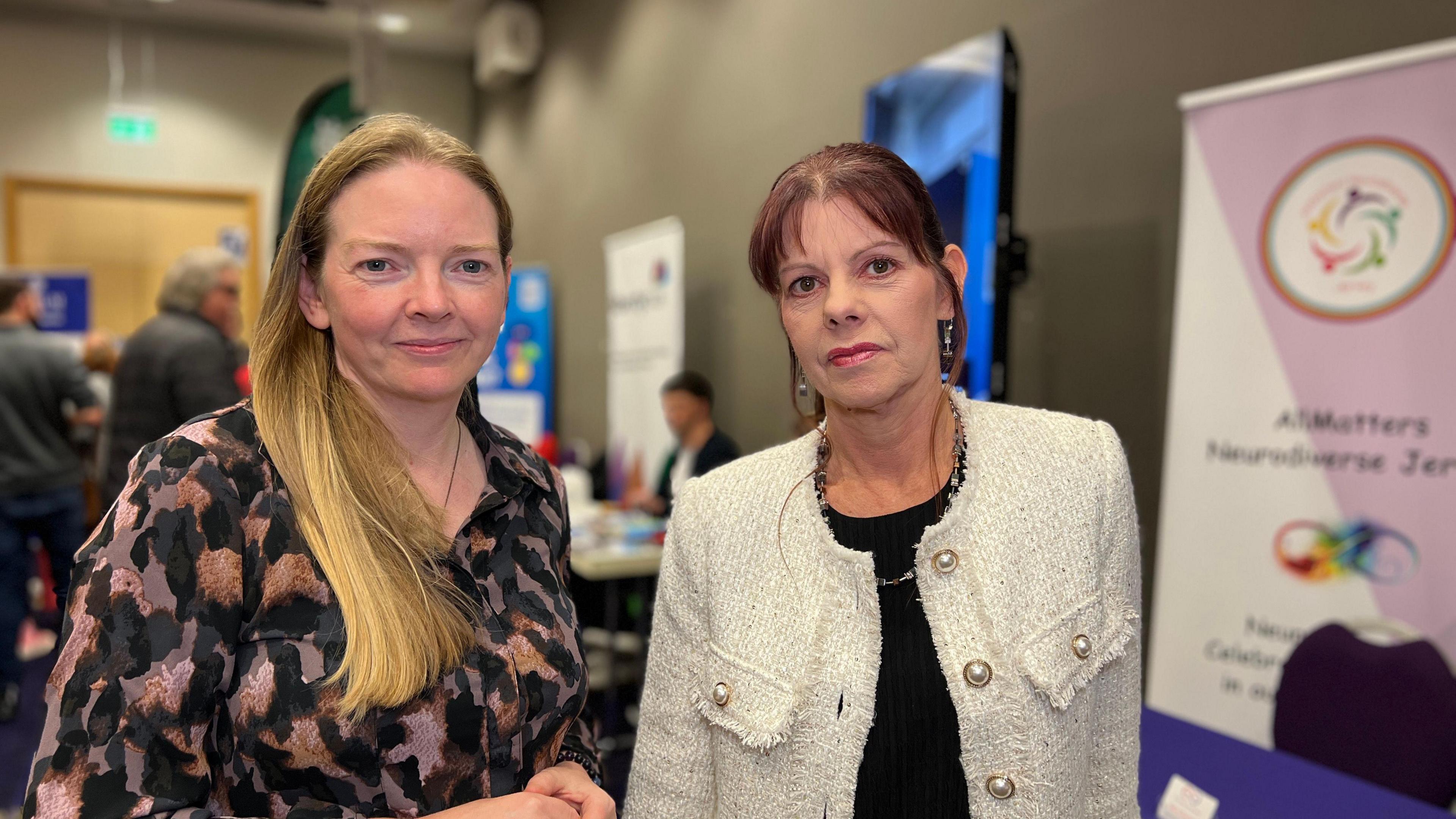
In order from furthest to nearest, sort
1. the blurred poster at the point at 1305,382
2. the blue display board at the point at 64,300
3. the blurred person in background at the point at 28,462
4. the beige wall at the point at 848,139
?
1. the blue display board at the point at 64,300
2. the blurred person in background at the point at 28,462
3. the beige wall at the point at 848,139
4. the blurred poster at the point at 1305,382

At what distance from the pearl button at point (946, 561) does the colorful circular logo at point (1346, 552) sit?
5.00 ft

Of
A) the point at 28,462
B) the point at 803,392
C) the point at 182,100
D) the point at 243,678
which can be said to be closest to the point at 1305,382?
Result: the point at 803,392

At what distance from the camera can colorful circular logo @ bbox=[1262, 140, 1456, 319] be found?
2.11 metres

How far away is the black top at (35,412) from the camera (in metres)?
4.25

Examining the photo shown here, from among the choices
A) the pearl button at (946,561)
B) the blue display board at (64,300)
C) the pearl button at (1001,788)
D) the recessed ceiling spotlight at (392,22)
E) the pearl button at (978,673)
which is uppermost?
the recessed ceiling spotlight at (392,22)

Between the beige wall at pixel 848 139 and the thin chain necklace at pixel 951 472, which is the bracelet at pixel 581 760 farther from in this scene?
the beige wall at pixel 848 139

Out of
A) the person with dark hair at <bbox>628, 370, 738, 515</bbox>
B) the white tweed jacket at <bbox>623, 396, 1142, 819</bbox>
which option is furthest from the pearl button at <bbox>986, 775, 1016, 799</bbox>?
the person with dark hair at <bbox>628, 370, 738, 515</bbox>

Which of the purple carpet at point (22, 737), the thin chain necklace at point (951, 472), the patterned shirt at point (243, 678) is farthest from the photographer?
the purple carpet at point (22, 737)

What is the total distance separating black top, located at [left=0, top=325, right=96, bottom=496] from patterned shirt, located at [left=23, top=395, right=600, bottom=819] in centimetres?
407

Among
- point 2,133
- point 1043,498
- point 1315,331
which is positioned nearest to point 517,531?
point 1043,498

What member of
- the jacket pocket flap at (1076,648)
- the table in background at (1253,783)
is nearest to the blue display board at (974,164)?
the table in background at (1253,783)

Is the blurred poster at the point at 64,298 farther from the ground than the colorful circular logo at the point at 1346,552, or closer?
farther from the ground

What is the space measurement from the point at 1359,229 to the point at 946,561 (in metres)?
1.67

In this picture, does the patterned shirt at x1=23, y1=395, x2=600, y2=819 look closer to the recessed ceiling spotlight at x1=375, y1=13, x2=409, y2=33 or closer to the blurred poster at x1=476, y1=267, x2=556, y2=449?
the blurred poster at x1=476, y1=267, x2=556, y2=449
